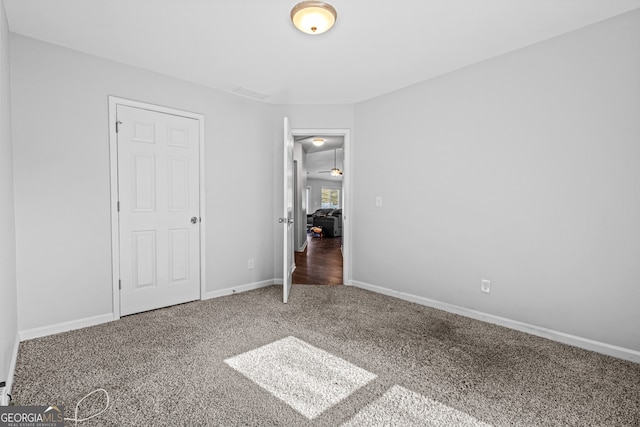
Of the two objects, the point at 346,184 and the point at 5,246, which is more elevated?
the point at 346,184

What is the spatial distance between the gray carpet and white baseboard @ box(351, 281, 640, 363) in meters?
0.08

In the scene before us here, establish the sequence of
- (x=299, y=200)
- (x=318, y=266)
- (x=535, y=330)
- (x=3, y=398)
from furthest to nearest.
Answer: (x=299, y=200) < (x=318, y=266) < (x=535, y=330) < (x=3, y=398)

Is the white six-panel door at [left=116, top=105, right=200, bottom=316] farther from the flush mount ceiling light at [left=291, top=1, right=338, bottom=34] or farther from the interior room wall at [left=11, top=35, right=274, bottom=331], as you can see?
the flush mount ceiling light at [left=291, top=1, right=338, bottom=34]

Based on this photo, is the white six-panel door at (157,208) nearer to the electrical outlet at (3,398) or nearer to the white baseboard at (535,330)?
the electrical outlet at (3,398)

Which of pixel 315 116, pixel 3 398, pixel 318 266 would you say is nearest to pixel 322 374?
pixel 3 398

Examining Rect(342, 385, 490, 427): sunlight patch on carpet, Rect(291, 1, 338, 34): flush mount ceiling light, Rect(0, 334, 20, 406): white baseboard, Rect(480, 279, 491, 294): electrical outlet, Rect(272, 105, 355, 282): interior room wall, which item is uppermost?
Rect(291, 1, 338, 34): flush mount ceiling light

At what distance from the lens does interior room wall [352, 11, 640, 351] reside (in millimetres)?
2139

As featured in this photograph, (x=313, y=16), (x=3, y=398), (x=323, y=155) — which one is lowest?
(x=3, y=398)

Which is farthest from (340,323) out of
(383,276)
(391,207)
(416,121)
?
(416,121)

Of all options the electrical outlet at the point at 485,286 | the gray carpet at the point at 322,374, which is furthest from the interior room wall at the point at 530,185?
the gray carpet at the point at 322,374

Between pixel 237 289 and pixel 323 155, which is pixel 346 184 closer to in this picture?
pixel 237 289

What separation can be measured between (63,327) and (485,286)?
379cm

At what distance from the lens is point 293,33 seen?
238cm

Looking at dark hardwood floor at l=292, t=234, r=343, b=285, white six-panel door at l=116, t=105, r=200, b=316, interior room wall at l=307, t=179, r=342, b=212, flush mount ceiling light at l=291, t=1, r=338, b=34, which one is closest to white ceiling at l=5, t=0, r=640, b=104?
flush mount ceiling light at l=291, t=1, r=338, b=34
